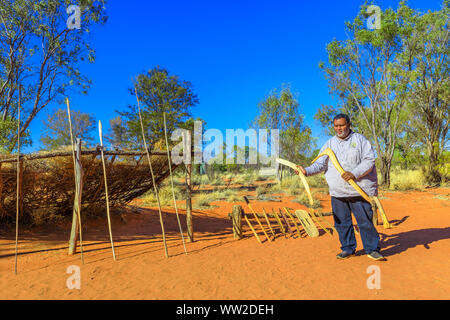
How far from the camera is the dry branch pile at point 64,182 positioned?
5.21 metres

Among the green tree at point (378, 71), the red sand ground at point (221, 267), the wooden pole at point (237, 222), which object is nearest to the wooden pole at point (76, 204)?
the red sand ground at point (221, 267)

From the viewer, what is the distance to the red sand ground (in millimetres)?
2961

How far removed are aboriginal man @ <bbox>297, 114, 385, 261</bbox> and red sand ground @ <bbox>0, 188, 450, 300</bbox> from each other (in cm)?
46

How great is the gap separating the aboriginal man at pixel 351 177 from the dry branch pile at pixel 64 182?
11.0 ft

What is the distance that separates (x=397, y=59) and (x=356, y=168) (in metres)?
12.3

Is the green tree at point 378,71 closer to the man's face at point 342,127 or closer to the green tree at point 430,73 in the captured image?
the green tree at point 430,73

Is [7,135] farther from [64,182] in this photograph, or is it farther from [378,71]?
[378,71]

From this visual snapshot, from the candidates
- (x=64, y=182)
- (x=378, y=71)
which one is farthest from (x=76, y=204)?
(x=378, y=71)

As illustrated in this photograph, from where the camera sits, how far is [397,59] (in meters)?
12.6

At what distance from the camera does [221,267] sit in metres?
3.84

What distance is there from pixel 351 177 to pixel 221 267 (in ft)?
7.16

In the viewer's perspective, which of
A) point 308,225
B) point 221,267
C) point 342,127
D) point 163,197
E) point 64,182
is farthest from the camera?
point 163,197
